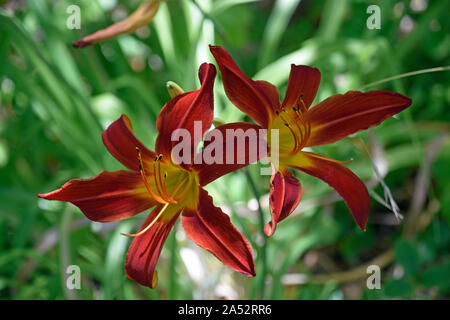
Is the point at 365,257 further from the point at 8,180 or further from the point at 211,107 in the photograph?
the point at 8,180

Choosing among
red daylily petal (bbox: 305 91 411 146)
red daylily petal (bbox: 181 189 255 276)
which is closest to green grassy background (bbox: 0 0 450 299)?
red daylily petal (bbox: 305 91 411 146)

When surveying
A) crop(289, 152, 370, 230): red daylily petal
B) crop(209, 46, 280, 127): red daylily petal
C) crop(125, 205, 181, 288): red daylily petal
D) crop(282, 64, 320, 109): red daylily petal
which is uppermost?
crop(282, 64, 320, 109): red daylily petal

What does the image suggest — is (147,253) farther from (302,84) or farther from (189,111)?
(302,84)

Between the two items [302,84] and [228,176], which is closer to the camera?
[302,84]

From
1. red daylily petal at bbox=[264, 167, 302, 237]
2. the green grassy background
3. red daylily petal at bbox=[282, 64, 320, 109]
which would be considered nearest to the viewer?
red daylily petal at bbox=[264, 167, 302, 237]

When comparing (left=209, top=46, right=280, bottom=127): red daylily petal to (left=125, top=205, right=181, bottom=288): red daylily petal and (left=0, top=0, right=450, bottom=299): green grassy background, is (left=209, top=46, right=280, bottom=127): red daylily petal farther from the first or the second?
(left=0, top=0, right=450, bottom=299): green grassy background

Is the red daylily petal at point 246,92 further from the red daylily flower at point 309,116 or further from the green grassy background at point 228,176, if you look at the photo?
the green grassy background at point 228,176

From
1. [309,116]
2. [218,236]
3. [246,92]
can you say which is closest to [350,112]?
[309,116]
